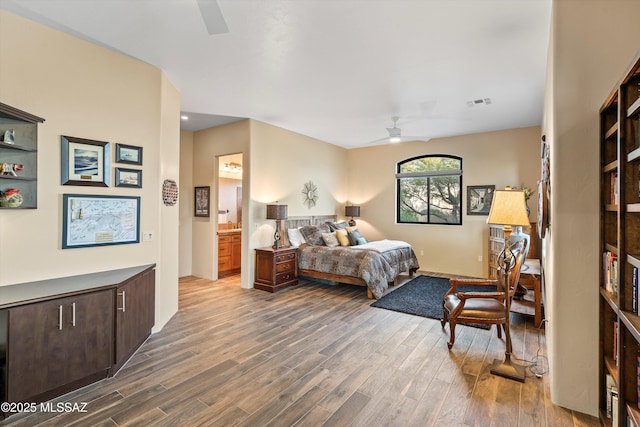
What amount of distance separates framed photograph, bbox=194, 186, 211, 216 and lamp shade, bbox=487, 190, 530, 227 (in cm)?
504

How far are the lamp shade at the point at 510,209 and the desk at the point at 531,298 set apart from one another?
1.53 m

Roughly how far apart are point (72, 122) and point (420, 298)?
16.5 ft

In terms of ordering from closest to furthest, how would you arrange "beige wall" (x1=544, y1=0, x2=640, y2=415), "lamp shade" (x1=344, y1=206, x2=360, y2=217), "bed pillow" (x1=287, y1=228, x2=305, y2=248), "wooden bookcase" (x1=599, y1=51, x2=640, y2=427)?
"wooden bookcase" (x1=599, y1=51, x2=640, y2=427), "beige wall" (x1=544, y1=0, x2=640, y2=415), "bed pillow" (x1=287, y1=228, x2=305, y2=248), "lamp shade" (x1=344, y1=206, x2=360, y2=217)

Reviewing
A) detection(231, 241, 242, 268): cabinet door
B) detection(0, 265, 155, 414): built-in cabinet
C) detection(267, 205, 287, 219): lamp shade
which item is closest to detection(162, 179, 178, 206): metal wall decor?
detection(0, 265, 155, 414): built-in cabinet

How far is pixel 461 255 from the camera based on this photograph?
21.5 ft

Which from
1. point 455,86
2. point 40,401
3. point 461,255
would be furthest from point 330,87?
point 461,255

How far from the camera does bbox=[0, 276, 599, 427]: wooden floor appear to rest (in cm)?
212

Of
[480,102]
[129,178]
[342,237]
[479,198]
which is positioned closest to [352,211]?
[342,237]

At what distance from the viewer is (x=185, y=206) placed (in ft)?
20.6

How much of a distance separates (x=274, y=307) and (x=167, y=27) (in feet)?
11.8

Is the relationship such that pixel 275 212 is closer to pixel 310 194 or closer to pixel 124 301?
pixel 310 194

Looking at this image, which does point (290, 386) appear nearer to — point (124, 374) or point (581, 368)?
point (124, 374)

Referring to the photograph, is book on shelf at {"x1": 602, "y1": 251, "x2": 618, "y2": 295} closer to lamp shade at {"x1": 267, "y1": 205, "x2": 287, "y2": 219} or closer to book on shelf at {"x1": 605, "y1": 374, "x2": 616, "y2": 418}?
book on shelf at {"x1": 605, "y1": 374, "x2": 616, "y2": 418}

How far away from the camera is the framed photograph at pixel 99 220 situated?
2.82 m
